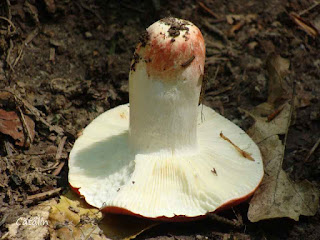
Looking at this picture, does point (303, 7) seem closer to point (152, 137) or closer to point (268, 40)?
point (268, 40)

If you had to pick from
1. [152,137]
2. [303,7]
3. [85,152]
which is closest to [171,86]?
[152,137]

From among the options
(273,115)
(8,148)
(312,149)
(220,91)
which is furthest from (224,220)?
(8,148)

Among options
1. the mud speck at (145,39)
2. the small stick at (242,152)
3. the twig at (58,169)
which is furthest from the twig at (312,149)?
the twig at (58,169)

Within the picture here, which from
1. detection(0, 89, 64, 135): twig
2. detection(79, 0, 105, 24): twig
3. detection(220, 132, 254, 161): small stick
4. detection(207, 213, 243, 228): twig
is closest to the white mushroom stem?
detection(220, 132, 254, 161): small stick

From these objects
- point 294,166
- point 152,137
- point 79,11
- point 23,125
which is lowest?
point 294,166

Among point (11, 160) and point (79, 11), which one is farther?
point (79, 11)

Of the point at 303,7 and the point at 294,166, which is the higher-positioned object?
the point at 303,7

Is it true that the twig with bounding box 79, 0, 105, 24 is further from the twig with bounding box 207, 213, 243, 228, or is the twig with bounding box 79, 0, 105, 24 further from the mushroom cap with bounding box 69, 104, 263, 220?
the twig with bounding box 207, 213, 243, 228
